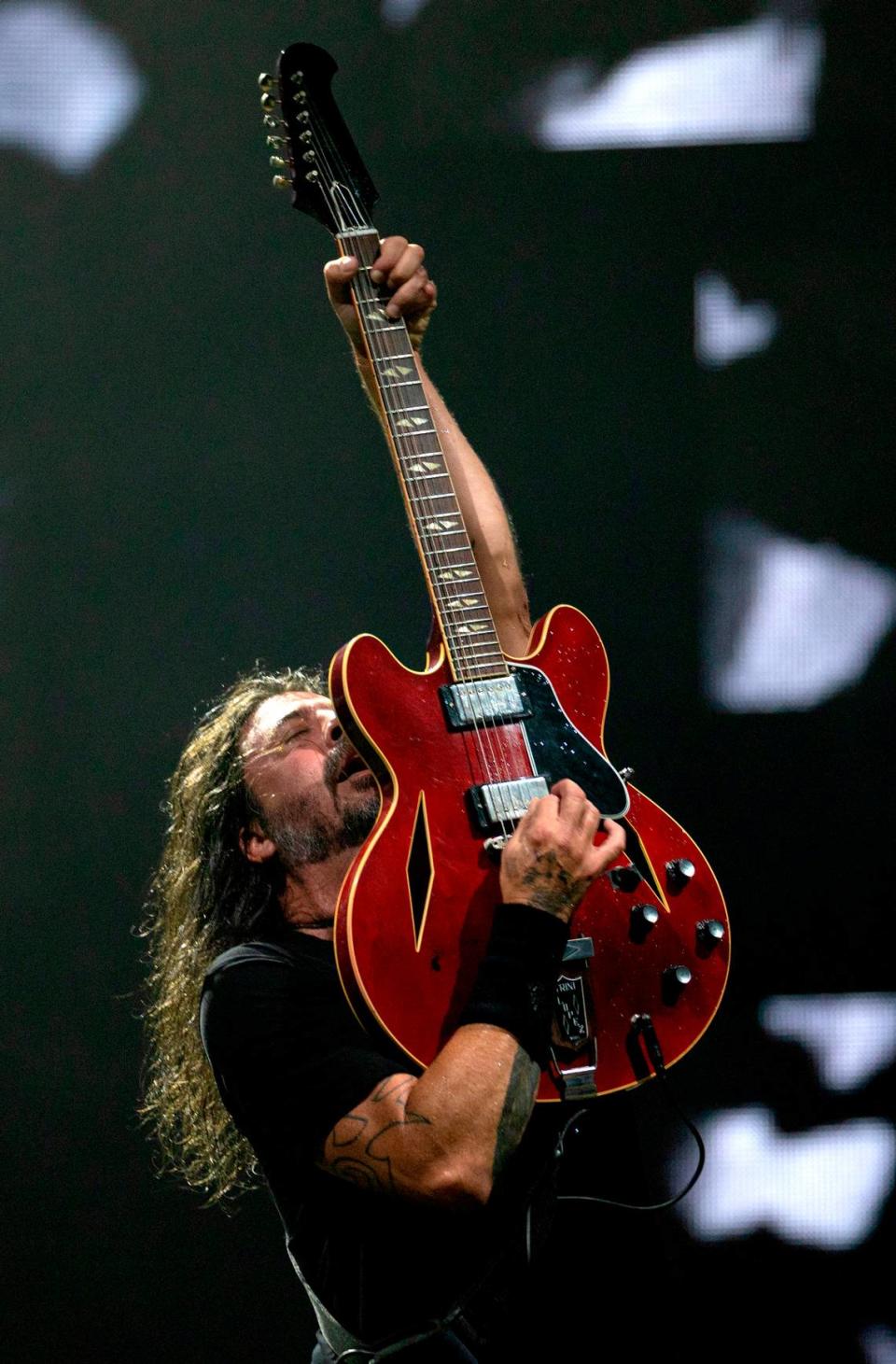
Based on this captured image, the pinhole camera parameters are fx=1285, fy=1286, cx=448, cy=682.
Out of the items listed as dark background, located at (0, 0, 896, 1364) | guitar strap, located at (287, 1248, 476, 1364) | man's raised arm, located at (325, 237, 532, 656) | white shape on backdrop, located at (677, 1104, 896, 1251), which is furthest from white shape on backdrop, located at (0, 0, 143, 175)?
white shape on backdrop, located at (677, 1104, 896, 1251)

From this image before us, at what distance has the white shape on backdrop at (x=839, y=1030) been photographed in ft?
8.38

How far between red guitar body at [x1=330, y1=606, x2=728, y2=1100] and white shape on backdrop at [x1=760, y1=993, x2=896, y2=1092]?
3.74 feet

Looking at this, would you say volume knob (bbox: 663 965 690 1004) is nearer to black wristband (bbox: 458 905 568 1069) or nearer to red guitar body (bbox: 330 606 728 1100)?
red guitar body (bbox: 330 606 728 1100)

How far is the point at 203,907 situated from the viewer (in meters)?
2.11

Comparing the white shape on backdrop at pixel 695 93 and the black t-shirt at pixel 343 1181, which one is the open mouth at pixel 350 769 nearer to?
the black t-shirt at pixel 343 1181

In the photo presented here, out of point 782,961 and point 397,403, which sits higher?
point 397,403

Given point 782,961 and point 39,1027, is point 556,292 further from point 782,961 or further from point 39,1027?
point 39,1027

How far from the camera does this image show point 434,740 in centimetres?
146

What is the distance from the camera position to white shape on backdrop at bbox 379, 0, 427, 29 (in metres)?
2.61

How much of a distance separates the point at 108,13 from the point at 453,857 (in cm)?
205

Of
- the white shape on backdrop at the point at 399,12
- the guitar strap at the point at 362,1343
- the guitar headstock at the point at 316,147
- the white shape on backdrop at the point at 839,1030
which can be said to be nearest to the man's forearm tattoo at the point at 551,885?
the guitar strap at the point at 362,1343

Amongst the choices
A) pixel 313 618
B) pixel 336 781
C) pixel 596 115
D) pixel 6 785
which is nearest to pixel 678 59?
pixel 596 115

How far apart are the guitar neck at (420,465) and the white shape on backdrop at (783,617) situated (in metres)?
1.10

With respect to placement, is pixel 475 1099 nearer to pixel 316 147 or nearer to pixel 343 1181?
pixel 343 1181
